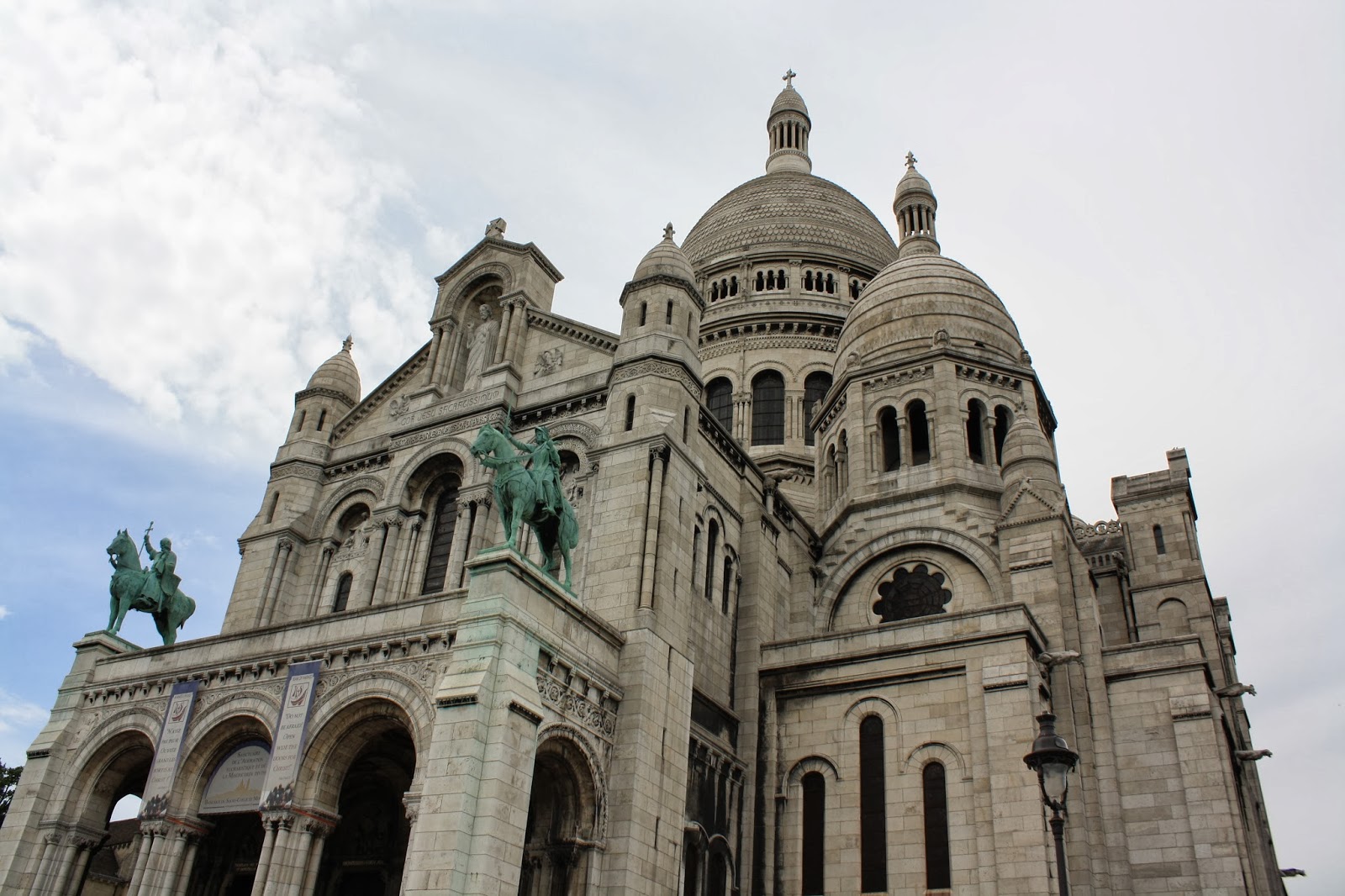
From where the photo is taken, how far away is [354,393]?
3609 cm

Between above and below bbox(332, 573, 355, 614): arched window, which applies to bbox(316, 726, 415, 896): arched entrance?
below

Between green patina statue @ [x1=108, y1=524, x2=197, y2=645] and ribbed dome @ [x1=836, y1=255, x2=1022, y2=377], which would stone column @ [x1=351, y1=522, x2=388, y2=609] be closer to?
green patina statue @ [x1=108, y1=524, x2=197, y2=645]

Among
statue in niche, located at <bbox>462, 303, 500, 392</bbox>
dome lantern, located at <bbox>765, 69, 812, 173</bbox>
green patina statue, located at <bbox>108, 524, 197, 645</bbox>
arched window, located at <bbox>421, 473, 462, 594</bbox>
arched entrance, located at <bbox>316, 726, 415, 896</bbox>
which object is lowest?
arched entrance, located at <bbox>316, 726, 415, 896</bbox>

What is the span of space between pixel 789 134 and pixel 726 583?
42.4 m

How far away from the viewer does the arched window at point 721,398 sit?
150ft

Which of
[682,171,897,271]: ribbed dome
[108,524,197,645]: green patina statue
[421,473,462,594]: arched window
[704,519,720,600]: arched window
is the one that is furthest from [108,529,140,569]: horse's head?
[682,171,897,271]: ribbed dome

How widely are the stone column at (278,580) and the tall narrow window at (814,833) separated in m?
15.5

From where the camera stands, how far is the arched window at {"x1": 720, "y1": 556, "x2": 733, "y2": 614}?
2778cm

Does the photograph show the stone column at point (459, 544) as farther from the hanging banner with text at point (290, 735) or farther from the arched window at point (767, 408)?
the arched window at point (767, 408)

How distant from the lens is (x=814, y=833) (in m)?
25.9

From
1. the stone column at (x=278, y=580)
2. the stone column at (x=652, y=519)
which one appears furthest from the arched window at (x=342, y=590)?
the stone column at (x=652, y=519)

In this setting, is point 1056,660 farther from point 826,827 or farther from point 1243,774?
point 1243,774

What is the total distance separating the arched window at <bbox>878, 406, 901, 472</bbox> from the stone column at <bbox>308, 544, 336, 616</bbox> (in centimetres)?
1704

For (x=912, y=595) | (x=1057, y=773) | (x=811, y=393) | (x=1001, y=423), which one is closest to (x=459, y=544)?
(x=912, y=595)
